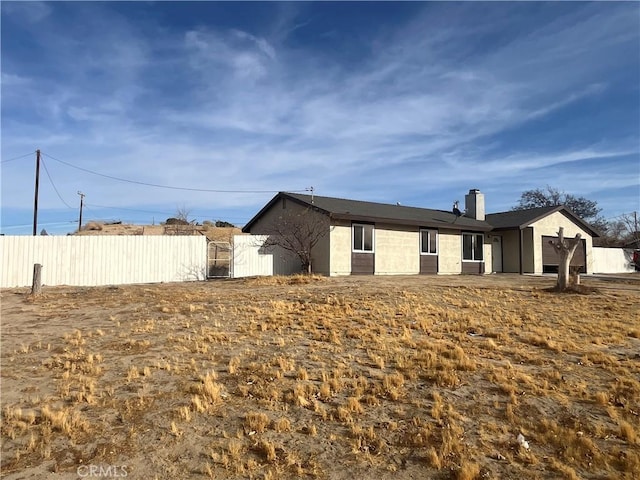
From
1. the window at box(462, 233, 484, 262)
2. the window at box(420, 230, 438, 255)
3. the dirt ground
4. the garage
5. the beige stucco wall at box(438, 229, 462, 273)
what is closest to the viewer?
the dirt ground

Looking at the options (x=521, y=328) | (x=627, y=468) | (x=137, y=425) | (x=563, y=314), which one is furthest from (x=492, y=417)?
(x=563, y=314)

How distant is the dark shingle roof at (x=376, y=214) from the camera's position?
20.6 metres

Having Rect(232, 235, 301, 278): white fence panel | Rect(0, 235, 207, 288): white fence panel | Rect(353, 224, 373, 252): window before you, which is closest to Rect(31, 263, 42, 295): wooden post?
Rect(0, 235, 207, 288): white fence panel

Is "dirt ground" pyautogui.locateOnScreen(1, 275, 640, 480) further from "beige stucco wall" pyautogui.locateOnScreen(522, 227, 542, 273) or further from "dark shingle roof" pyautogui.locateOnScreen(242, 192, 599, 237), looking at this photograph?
"beige stucco wall" pyautogui.locateOnScreen(522, 227, 542, 273)

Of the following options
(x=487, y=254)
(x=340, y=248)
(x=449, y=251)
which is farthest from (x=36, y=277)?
(x=487, y=254)

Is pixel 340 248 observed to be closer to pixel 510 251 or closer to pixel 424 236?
pixel 424 236

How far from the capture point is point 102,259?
17.9 m

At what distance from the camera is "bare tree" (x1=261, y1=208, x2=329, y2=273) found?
20.6 meters

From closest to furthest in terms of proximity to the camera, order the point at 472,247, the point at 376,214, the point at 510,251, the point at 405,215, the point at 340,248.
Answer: the point at 340,248 < the point at 376,214 < the point at 405,215 < the point at 472,247 < the point at 510,251

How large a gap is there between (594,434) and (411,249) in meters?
18.6

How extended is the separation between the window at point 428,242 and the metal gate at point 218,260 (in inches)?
390

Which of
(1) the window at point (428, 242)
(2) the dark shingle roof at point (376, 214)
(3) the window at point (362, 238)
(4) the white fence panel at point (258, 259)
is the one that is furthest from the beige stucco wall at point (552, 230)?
(4) the white fence panel at point (258, 259)

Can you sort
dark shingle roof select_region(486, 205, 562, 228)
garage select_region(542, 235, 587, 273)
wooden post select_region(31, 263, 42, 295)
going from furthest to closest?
garage select_region(542, 235, 587, 273), dark shingle roof select_region(486, 205, 562, 228), wooden post select_region(31, 263, 42, 295)

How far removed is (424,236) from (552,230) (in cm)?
948
